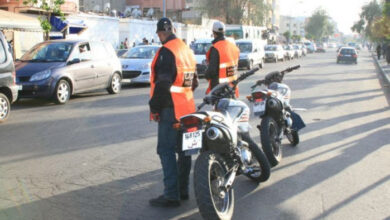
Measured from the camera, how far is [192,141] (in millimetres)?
4133

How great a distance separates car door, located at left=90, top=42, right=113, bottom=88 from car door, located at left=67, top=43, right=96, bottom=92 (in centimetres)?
19

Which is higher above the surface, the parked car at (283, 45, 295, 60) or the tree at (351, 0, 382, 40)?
the tree at (351, 0, 382, 40)

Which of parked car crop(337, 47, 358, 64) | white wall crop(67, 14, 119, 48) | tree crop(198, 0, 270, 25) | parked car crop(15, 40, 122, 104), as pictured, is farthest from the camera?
tree crop(198, 0, 270, 25)

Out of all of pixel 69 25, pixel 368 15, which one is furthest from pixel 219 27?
pixel 368 15

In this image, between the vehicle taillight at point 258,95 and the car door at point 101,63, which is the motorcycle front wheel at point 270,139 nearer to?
the vehicle taillight at point 258,95

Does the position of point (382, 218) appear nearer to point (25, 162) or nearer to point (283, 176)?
point (283, 176)

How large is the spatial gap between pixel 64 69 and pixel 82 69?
75 centimetres

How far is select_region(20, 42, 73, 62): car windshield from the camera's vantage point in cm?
1225

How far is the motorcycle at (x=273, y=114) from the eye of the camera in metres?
5.96

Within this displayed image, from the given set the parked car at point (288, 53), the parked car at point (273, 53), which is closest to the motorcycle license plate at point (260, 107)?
the parked car at point (273, 53)

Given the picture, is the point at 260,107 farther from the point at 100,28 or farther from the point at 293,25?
the point at 293,25

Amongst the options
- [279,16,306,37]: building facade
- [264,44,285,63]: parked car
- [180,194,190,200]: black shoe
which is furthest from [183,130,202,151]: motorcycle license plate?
[279,16,306,37]: building facade

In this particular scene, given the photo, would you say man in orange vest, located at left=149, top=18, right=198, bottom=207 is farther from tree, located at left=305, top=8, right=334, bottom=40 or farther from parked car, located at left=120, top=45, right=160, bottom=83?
tree, located at left=305, top=8, right=334, bottom=40

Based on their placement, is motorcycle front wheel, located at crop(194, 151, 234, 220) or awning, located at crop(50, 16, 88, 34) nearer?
motorcycle front wheel, located at crop(194, 151, 234, 220)
